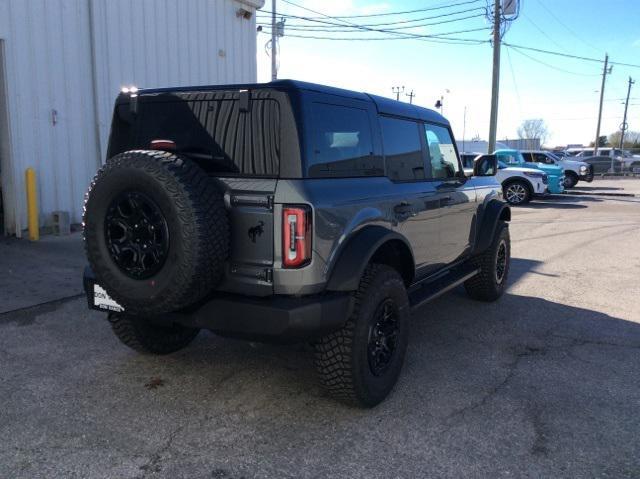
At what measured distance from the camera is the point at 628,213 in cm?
1573

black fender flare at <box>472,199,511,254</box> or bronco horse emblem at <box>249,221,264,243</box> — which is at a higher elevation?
bronco horse emblem at <box>249,221,264,243</box>

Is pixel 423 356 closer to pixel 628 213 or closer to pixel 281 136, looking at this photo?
pixel 281 136

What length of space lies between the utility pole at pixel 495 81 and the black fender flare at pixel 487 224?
1653 centimetres

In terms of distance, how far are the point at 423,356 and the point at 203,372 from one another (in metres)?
1.71

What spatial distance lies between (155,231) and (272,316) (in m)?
0.78

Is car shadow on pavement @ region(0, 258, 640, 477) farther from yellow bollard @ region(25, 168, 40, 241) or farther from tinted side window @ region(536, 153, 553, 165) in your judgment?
→ tinted side window @ region(536, 153, 553, 165)

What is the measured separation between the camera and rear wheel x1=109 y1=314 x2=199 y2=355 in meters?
4.05

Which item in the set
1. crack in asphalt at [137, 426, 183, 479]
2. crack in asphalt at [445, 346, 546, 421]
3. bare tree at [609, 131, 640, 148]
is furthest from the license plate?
bare tree at [609, 131, 640, 148]

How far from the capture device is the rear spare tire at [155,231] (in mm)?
2887

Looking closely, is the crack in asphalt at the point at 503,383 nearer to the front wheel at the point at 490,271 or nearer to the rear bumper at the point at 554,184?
the front wheel at the point at 490,271

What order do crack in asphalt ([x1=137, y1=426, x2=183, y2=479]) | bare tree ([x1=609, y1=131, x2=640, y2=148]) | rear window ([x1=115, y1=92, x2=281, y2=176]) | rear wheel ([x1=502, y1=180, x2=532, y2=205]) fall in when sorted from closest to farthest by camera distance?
crack in asphalt ([x1=137, y1=426, x2=183, y2=479])
rear window ([x1=115, y1=92, x2=281, y2=176])
rear wheel ([x1=502, y1=180, x2=532, y2=205])
bare tree ([x1=609, y1=131, x2=640, y2=148])

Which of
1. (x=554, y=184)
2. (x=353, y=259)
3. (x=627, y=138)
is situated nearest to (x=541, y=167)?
(x=554, y=184)

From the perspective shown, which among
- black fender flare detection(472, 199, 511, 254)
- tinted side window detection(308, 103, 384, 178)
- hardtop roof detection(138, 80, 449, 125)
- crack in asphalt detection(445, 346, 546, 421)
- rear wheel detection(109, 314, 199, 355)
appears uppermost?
hardtop roof detection(138, 80, 449, 125)

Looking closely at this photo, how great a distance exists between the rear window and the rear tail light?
289 mm
